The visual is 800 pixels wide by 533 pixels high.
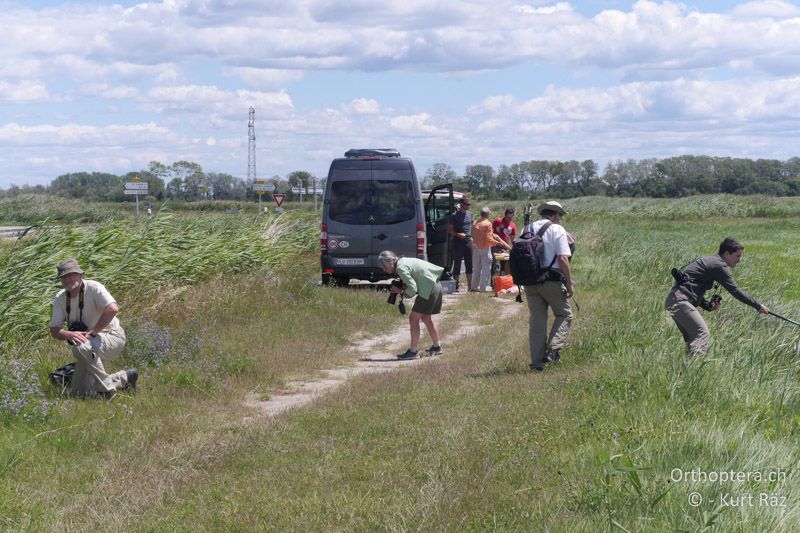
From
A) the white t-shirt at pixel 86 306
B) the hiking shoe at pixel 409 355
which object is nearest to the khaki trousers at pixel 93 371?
the white t-shirt at pixel 86 306

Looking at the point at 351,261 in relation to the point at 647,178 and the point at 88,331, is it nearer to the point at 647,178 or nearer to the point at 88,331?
the point at 88,331

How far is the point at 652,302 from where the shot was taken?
1306cm

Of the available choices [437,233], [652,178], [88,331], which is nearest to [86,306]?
[88,331]

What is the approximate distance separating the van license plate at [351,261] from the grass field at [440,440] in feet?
17.4

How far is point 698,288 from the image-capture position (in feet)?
33.9

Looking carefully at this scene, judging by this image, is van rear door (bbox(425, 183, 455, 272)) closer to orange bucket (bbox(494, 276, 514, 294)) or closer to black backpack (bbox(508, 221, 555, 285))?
orange bucket (bbox(494, 276, 514, 294))

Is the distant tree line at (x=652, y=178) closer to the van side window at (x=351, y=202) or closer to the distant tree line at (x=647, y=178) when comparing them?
the distant tree line at (x=647, y=178)

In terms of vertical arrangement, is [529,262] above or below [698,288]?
above

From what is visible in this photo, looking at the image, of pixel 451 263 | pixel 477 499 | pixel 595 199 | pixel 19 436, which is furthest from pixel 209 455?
pixel 595 199

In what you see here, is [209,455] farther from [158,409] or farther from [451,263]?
[451,263]

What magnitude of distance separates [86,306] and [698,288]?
21.3ft

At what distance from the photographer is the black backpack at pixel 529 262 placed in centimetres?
983

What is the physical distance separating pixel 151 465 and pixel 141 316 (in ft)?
19.5

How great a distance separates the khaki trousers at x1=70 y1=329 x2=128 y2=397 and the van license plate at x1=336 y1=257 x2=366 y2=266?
30.4 feet
